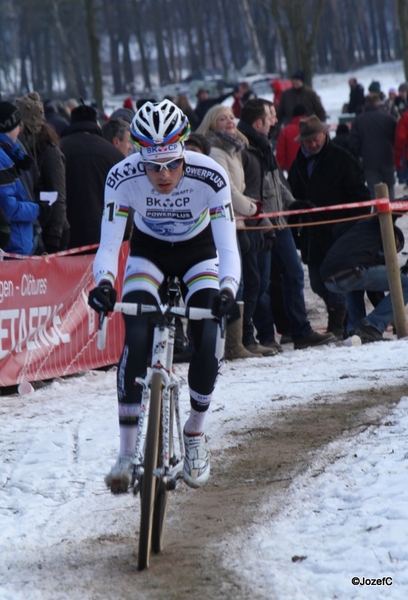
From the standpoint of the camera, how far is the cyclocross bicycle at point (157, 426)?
4.40 m

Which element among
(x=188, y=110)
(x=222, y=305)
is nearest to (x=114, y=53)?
(x=188, y=110)

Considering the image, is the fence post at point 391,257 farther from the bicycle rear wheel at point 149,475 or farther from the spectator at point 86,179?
the bicycle rear wheel at point 149,475

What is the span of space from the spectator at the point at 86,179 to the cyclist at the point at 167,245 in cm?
379

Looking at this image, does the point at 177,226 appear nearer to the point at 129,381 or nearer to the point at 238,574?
the point at 129,381

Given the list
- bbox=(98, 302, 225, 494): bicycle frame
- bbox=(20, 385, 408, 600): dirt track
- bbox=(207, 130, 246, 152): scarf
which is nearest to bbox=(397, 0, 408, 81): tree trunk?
bbox=(207, 130, 246, 152): scarf

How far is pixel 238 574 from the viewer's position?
434 centimetres

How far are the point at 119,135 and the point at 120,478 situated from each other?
573 centimetres

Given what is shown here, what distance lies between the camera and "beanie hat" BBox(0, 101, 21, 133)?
25.4ft

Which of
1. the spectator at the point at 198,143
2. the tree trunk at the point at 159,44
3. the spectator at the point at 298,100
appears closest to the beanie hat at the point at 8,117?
the spectator at the point at 198,143

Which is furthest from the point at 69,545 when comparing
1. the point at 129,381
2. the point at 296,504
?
the point at 296,504

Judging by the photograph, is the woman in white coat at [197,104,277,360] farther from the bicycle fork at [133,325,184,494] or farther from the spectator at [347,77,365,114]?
the spectator at [347,77,365,114]

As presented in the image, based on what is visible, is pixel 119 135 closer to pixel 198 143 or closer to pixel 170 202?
pixel 198 143

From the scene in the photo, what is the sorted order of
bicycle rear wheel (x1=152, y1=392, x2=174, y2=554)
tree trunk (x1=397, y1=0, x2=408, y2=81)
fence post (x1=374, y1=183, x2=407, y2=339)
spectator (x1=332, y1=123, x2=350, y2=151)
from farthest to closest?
tree trunk (x1=397, y1=0, x2=408, y2=81), spectator (x1=332, y1=123, x2=350, y2=151), fence post (x1=374, y1=183, x2=407, y2=339), bicycle rear wheel (x1=152, y1=392, x2=174, y2=554)

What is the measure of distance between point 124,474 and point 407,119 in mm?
13899
